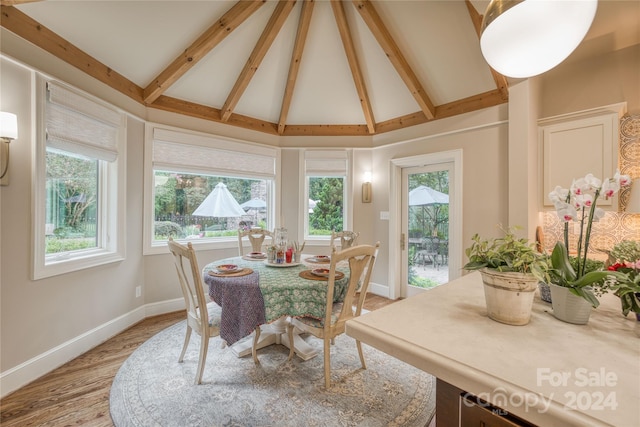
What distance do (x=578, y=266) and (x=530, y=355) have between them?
453 millimetres

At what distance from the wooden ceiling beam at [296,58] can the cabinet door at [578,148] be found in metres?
2.74

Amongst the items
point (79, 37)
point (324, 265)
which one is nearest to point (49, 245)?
point (79, 37)

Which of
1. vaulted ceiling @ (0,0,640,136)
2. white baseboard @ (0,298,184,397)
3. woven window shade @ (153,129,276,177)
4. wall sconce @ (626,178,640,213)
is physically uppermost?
vaulted ceiling @ (0,0,640,136)

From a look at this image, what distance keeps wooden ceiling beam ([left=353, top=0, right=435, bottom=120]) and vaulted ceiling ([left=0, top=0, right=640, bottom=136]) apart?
1 centimetres

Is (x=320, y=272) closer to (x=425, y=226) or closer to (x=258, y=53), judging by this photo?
(x=425, y=226)

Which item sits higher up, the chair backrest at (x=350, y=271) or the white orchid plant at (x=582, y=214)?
the white orchid plant at (x=582, y=214)

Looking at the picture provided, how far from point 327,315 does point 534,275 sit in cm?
145

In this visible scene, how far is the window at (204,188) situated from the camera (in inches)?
135

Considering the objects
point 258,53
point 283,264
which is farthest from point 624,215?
point 258,53

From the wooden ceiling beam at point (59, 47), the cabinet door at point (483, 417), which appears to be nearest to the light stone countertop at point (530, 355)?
the cabinet door at point (483, 417)

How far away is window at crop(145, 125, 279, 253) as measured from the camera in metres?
3.44

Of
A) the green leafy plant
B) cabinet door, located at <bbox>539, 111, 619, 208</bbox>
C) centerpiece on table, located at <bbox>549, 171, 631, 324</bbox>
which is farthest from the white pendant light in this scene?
cabinet door, located at <bbox>539, 111, 619, 208</bbox>

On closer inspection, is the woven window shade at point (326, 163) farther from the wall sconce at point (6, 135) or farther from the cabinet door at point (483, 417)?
the cabinet door at point (483, 417)

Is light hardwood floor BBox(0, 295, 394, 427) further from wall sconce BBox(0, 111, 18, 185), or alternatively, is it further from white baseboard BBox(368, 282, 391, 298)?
white baseboard BBox(368, 282, 391, 298)
